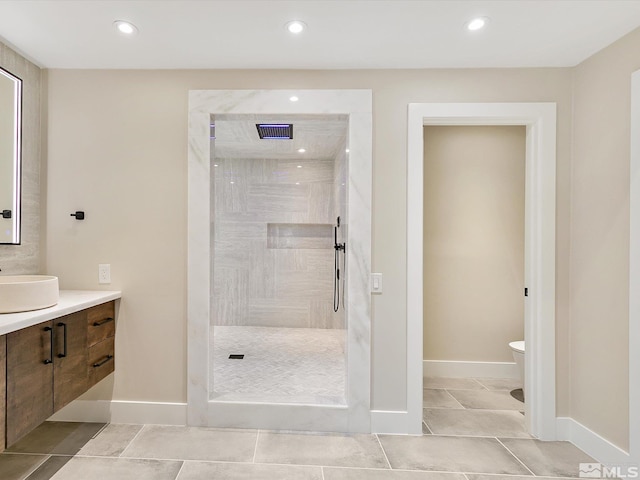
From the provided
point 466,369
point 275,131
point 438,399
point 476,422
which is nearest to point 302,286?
point 275,131

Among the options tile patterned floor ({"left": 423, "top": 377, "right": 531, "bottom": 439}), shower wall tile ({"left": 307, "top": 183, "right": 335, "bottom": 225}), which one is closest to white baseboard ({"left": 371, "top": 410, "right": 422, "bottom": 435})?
tile patterned floor ({"left": 423, "top": 377, "right": 531, "bottom": 439})

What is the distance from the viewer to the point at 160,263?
7.80ft

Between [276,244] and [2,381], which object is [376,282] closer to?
[2,381]

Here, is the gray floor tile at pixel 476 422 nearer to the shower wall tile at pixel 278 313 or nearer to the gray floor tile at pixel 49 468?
the gray floor tile at pixel 49 468

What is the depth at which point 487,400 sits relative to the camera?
2809 mm

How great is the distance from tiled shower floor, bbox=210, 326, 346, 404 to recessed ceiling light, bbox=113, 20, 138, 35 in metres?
2.11

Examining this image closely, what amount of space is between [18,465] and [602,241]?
348cm

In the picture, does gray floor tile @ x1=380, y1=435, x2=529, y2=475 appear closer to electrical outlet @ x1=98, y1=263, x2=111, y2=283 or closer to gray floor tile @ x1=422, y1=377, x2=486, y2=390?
gray floor tile @ x1=422, y1=377, x2=486, y2=390

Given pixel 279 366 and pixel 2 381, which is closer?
pixel 2 381

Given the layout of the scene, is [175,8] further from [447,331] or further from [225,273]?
[225,273]

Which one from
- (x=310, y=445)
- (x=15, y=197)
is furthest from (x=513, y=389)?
(x=15, y=197)

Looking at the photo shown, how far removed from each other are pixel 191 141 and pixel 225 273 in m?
2.85

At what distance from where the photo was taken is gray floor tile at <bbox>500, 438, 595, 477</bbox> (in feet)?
6.33

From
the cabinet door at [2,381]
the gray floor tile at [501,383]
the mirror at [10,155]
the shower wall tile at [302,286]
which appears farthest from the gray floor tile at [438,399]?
the mirror at [10,155]
